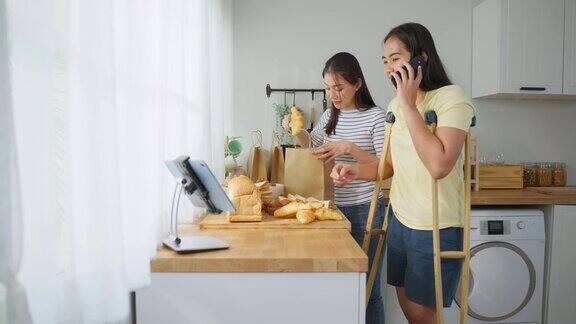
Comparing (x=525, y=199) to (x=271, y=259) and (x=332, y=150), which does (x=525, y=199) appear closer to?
(x=332, y=150)

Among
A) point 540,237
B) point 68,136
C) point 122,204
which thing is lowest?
point 540,237

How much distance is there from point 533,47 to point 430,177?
2179 mm

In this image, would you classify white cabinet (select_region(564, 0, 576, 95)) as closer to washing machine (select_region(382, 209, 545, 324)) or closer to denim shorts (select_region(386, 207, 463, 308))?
washing machine (select_region(382, 209, 545, 324))

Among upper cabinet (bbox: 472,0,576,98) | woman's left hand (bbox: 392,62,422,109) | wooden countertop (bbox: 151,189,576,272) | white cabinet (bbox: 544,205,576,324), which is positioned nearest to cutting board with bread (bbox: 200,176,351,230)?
wooden countertop (bbox: 151,189,576,272)

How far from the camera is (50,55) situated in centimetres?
69

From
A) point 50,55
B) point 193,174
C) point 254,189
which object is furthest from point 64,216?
point 254,189

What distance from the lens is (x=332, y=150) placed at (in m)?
1.88

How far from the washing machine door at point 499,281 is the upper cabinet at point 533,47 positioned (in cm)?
111

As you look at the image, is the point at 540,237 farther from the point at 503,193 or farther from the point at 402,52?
the point at 402,52

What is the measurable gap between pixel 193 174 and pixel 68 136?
454 millimetres

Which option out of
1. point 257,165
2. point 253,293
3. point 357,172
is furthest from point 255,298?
point 257,165

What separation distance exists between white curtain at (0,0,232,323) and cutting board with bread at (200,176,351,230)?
0.35 metres

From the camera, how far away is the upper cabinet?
2.95 metres

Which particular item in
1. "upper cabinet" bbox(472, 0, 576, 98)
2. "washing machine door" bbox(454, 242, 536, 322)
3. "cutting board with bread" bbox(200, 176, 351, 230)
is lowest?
"washing machine door" bbox(454, 242, 536, 322)
